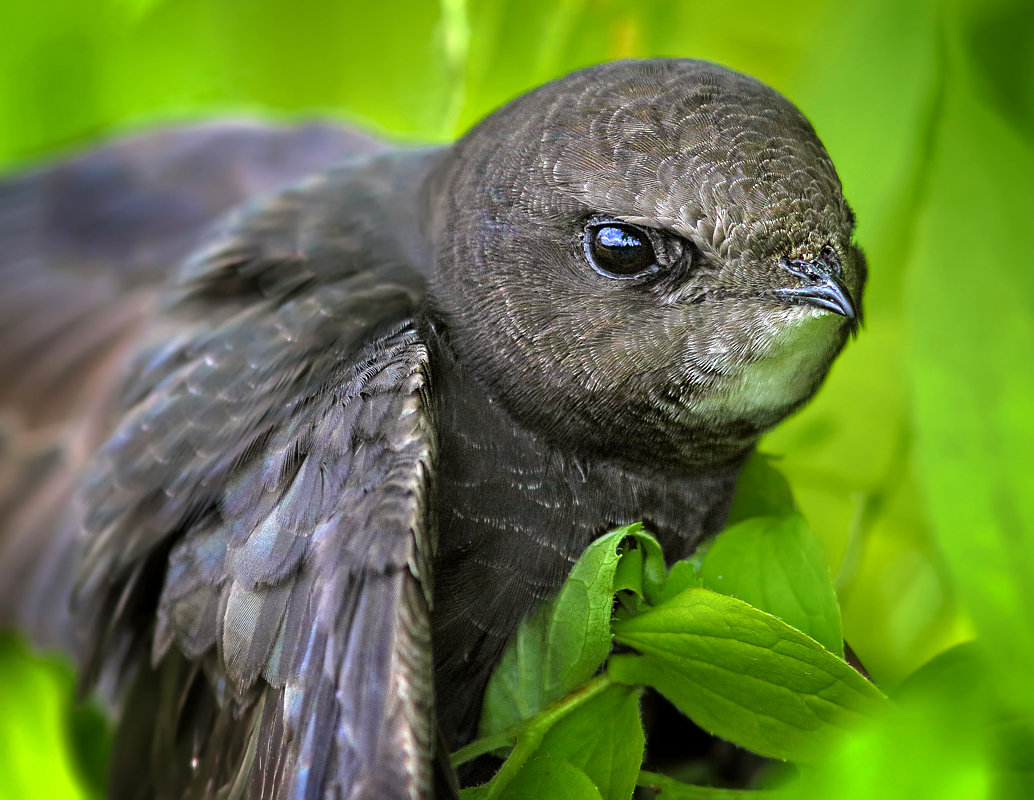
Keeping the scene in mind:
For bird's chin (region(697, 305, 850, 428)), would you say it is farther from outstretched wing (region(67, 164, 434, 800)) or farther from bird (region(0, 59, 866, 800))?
outstretched wing (region(67, 164, 434, 800))

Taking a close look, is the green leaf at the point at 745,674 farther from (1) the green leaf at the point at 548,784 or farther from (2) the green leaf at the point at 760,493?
(2) the green leaf at the point at 760,493

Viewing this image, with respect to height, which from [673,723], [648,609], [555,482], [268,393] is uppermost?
[268,393]

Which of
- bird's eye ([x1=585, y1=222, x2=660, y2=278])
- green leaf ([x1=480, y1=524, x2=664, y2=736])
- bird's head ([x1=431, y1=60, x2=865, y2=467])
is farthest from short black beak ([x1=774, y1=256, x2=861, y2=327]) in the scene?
green leaf ([x1=480, y1=524, x2=664, y2=736])

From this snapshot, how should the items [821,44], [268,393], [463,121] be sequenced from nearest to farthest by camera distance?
[268,393] < [821,44] < [463,121]

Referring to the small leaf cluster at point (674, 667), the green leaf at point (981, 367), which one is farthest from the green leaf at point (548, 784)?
the green leaf at point (981, 367)

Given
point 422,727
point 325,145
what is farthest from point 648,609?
point 325,145

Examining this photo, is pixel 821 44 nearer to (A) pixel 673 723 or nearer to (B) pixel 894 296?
(B) pixel 894 296

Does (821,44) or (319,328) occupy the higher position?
(821,44)
